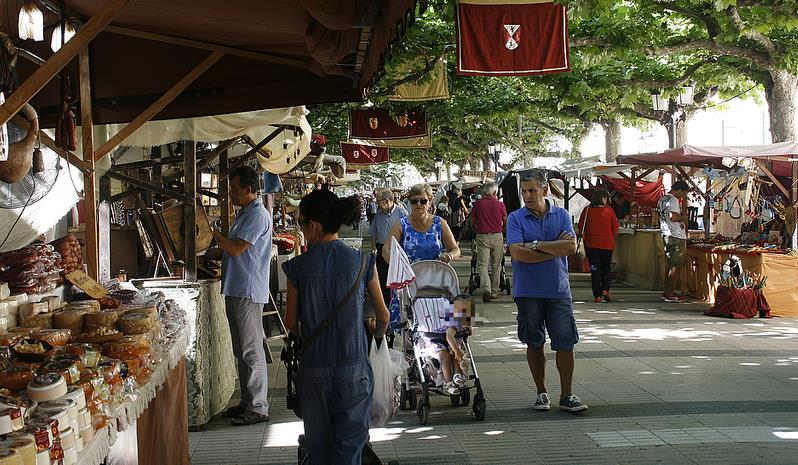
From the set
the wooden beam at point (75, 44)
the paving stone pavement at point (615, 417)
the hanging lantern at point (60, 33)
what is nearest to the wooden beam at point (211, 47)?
the hanging lantern at point (60, 33)

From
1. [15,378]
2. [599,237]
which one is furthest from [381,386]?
[599,237]

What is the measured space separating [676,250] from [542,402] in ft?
27.7

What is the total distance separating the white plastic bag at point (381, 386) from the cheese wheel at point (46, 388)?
190cm

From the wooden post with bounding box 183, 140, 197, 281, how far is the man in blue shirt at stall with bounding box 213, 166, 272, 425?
24.3 inches

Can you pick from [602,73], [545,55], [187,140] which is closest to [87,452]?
[187,140]

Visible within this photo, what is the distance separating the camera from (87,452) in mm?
3014

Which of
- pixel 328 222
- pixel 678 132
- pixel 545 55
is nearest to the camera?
pixel 328 222

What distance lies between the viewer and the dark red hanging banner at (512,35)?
9.88m

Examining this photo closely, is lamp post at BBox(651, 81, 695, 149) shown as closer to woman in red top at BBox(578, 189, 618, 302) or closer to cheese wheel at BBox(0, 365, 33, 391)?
woman in red top at BBox(578, 189, 618, 302)

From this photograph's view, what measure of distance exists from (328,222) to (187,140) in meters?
3.60

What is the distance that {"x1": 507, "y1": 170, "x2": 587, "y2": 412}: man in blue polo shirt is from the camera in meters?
6.90

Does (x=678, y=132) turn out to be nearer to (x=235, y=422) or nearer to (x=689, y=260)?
(x=689, y=260)

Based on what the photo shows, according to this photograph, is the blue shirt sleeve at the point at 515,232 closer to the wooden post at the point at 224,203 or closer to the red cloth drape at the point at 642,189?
the wooden post at the point at 224,203

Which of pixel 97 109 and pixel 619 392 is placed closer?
pixel 97 109
